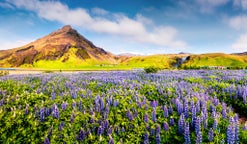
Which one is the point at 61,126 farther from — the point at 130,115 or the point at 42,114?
the point at 130,115

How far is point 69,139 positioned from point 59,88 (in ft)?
13.5

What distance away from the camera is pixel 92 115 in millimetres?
4852

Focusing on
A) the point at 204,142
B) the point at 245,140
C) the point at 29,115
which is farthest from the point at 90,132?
the point at 245,140

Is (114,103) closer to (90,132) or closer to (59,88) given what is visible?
(90,132)

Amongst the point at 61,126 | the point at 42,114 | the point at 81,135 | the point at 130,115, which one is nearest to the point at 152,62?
the point at 130,115

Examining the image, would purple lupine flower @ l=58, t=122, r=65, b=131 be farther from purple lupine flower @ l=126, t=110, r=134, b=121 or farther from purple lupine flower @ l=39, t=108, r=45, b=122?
purple lupine flower @ l=126, t=110, r=134, b=121

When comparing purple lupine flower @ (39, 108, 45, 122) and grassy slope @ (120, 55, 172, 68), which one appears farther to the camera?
grassy slope @ (120, 55, 172, 68)

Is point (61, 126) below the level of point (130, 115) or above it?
below

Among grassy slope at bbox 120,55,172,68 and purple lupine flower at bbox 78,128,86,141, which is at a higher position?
grassy slope at bbox 120,55,172,68

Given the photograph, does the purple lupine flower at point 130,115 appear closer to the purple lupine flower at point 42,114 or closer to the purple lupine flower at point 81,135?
the purple lupine flower at point 81,135

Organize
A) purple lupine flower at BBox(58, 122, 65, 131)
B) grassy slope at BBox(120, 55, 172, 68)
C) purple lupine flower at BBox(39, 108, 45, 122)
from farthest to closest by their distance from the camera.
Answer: grassy slope at BBox(120, 55, 172, 68) → purple lupine flower at BBox(39, 108, 45, 122) → purple lupine flower at BBox(58, 122, 65, 131)

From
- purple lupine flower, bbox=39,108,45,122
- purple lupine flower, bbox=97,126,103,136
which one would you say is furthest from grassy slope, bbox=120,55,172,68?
purple lupine flower, bbox=97,126,103,136

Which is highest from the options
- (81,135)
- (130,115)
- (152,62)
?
(152,62)

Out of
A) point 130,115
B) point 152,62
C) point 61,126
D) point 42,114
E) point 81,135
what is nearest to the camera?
point 81,135
